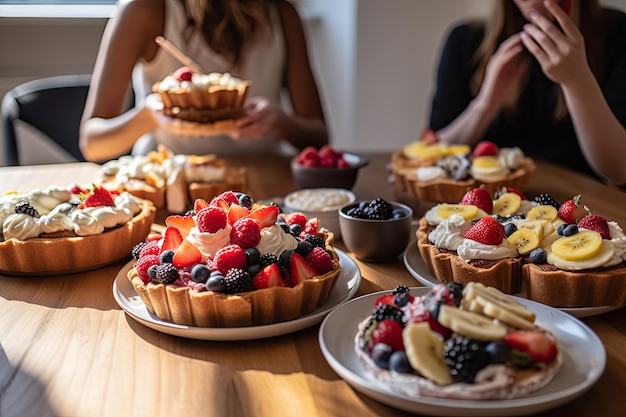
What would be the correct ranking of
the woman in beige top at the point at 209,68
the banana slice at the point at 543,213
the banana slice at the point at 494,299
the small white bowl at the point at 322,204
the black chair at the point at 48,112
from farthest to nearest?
the black chair at the point at 48,112
the woman in beige top at the point at 209,68
the small white bowl at the point at 322,204
the banana slice at the point at 543,213
the banana slice at the point at 494,299

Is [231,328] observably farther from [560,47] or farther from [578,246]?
[560,47]

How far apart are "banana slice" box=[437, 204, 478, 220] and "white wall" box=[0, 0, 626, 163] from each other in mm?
2803

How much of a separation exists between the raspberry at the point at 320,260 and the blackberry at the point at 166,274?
26 centimetres

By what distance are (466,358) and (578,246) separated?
50cm

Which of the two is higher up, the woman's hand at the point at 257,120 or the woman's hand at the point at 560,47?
the woman's hand at the point at 560,47

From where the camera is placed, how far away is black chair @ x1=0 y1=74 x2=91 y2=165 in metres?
3.22

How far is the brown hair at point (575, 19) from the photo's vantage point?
272 centimetres

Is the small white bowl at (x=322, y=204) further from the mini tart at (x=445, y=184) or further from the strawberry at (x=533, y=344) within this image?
the strawberry at (x=533, y=344)

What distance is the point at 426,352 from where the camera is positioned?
0.97 meters

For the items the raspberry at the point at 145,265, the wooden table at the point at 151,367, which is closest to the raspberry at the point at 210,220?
the raspberry at the point at 145,265

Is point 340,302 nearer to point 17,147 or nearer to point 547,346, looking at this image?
point 547,346

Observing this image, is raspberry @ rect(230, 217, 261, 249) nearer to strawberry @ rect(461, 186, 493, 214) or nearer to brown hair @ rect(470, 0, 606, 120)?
strawberry @ rect(461, 186, 493, 214)

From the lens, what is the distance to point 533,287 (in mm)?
1313

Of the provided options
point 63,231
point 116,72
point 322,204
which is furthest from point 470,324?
point 116,72
